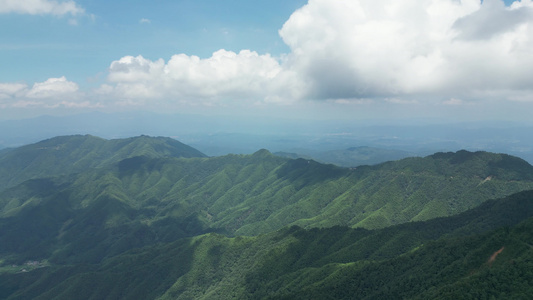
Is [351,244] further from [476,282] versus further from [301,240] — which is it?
[476,282]

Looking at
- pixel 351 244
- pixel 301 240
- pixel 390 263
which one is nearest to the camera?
pixel 390 263

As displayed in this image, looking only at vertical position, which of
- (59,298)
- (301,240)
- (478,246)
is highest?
(478,246)

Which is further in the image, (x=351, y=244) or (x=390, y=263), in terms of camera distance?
(x=351, y=244)

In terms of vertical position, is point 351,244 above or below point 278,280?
above

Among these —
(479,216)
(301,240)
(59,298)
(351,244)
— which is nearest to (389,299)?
(351,244)

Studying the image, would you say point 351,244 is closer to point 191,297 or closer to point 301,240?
point 301,240

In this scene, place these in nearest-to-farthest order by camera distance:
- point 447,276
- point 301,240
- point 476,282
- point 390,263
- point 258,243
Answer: point 476,282 → point 447,276 → point 390,263 → point 301,240 → point 258,243
